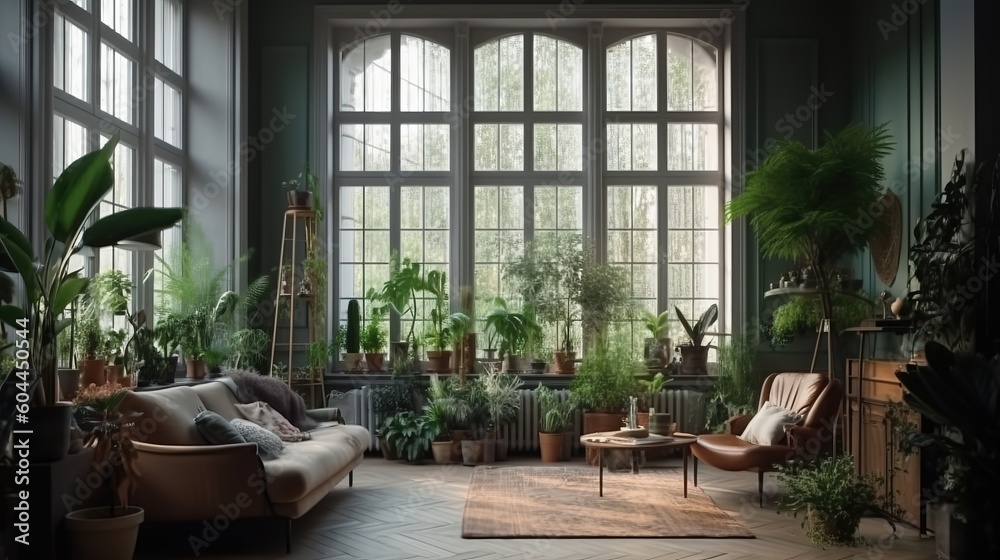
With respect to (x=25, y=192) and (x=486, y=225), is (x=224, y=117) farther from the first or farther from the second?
(x=25, y=192)

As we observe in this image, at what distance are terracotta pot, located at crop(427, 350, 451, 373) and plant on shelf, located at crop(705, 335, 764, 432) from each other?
7.87 feet

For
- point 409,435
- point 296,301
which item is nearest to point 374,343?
point 296,301

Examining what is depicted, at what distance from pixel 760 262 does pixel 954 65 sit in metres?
3.50

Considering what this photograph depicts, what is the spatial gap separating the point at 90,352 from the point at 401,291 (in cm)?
365

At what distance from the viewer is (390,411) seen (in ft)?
26.8

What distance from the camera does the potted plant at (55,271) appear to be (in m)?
3.93

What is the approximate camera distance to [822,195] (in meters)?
6.89

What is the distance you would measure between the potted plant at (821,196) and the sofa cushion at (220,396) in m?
4.12

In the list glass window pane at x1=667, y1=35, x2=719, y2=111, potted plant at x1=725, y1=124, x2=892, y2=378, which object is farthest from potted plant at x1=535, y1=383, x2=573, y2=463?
glass window pane at x1=667, y1=35, x2=719, y2=111

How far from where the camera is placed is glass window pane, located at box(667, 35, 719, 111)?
891cm

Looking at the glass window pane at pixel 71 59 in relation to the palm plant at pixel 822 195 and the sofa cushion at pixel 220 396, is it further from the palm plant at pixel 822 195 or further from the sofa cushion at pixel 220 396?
the palm plant at pixel 822 195

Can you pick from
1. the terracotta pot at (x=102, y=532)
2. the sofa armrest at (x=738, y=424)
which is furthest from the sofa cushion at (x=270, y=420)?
the sofa armrest at (x=738, y=424)

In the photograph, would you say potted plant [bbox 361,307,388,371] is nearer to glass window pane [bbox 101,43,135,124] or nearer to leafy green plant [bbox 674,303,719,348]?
leafy green plant [bbox 674,303,719,348]

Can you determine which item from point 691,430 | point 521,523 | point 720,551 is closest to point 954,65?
point 720,551
